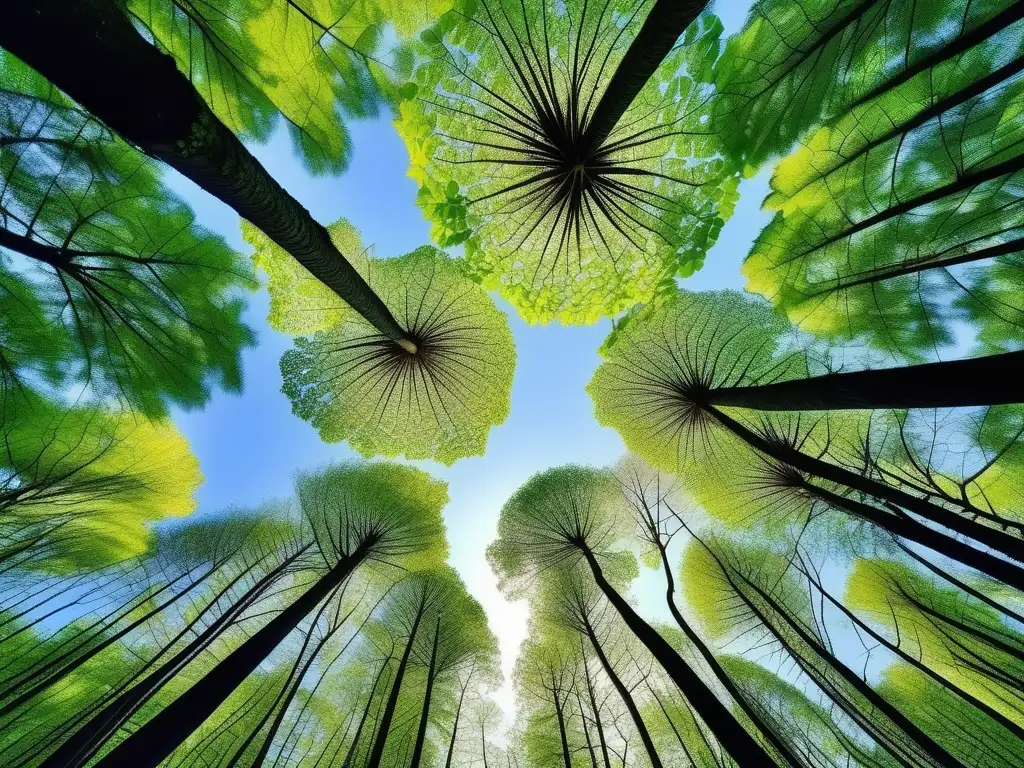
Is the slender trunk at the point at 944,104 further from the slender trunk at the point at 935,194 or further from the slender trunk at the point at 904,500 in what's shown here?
the slender trunk at the point at 904,500

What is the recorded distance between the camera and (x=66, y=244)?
3.70 metres

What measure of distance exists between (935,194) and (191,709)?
819 cm

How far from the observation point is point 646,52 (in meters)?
2.99

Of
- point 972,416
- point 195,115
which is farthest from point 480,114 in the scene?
point 972,416

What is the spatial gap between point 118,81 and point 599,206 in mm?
4831

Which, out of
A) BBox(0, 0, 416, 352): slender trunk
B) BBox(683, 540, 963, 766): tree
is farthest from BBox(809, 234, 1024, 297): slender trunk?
BBox(0, 0, 416, 352): slender trunk

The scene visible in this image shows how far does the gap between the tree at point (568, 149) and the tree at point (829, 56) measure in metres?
0.40

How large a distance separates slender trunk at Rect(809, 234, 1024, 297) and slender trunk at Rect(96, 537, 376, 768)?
296 inches

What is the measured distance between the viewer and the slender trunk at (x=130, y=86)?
64.2 inches

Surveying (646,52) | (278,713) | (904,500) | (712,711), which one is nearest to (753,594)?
(904,500)

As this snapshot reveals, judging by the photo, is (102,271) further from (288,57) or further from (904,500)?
(904,500)

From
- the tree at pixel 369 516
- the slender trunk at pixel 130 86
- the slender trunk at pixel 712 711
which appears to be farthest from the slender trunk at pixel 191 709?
the slender trunk at pixel 712 711

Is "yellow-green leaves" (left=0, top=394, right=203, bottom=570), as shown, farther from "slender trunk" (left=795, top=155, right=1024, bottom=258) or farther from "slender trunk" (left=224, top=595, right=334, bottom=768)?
"slender trunk" (left=795, top=155, right=1024, bottom=258)

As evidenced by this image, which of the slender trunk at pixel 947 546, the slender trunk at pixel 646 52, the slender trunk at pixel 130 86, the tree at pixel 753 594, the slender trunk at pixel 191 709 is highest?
the tree at pixel 753 594
